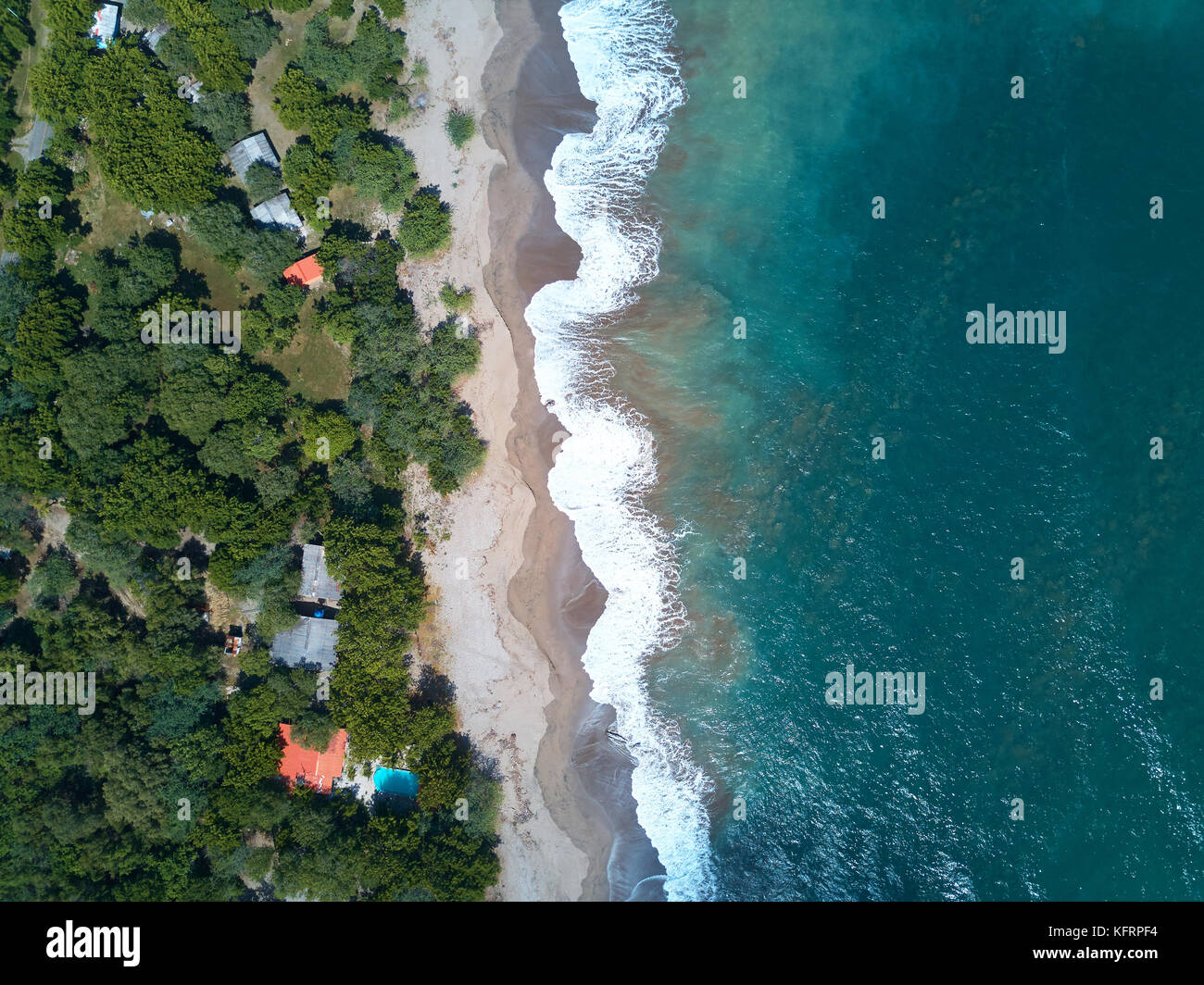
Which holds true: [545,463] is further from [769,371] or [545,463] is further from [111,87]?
[111,87]

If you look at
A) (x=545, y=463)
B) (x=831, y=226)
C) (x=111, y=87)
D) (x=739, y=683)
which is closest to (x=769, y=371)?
(x=831, y=226)

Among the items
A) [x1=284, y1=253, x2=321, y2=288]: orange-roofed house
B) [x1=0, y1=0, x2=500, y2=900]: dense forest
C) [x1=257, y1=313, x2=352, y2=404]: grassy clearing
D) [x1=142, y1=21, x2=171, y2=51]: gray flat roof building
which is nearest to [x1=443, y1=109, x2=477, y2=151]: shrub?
[x1=0, y1=0, x2=500, y2=900]: dense forest

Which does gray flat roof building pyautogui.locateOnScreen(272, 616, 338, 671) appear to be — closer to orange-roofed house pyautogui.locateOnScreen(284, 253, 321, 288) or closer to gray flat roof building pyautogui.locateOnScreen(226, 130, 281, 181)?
orange-roofed house pyautogui.locateOnScreen(284, 253, 321, 288)

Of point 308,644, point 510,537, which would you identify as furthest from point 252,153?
point 308,644

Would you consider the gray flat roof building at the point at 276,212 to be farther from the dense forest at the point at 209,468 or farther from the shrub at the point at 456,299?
the shrub at the point at 456,299

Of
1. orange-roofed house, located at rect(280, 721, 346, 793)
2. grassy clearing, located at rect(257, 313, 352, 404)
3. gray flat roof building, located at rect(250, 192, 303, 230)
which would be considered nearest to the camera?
orange-roofed house, located at rect(280, 721, 346, 793)

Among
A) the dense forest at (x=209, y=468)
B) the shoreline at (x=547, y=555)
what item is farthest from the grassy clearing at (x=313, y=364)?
the shoreline at (x=547, y=555)

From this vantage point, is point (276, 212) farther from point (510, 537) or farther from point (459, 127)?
point (510, 537)
